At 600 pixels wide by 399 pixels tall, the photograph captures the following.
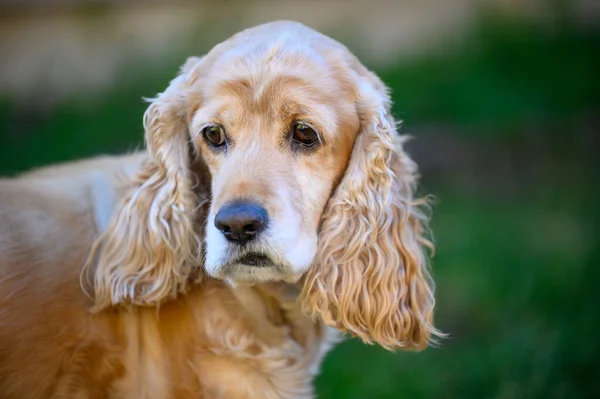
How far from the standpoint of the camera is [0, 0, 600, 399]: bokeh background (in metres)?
5.83

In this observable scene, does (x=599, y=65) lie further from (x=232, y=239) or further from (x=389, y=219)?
(x=232, y=239)

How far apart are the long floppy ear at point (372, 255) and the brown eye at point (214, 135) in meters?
0.46

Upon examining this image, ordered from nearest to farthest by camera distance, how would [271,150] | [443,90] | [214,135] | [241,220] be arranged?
[241,220] < [271,150] < [214,135] < [443,90]

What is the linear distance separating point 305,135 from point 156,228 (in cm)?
65

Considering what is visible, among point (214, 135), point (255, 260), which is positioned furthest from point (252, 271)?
point (214, 135)

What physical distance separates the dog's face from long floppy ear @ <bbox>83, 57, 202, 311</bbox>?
0.43 ft

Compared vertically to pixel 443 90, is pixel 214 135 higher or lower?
higher

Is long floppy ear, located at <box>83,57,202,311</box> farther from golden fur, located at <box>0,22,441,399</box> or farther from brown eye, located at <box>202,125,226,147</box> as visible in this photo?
brown eye, located at <box>202,125,226,147</box>

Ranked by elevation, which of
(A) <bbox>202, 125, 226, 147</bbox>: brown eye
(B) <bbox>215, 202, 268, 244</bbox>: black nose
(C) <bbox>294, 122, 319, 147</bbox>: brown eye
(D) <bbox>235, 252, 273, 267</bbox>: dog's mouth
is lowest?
(D) <bbox>235, 252, 273, 267</bbox>: dog's mouth

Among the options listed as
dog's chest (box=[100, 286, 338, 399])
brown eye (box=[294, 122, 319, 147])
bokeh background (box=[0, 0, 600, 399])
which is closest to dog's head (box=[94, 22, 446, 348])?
brown eye (box=[294, 122, 319, 147])

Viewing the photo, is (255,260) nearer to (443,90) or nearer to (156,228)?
(156,228)

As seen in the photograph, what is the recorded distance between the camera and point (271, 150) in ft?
9.61

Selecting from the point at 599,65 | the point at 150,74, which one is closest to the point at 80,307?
the point at 150,74

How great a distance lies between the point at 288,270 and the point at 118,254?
692mm
